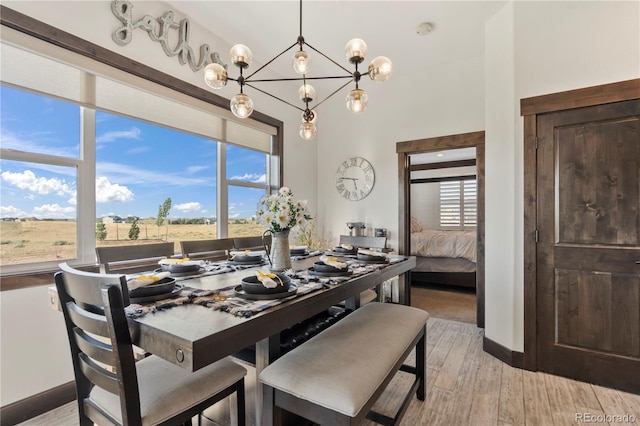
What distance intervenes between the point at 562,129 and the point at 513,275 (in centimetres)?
125

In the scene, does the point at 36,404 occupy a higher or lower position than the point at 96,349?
lower

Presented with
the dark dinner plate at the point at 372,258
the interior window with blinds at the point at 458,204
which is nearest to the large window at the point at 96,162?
the dark dinner plate at the point at 372,258

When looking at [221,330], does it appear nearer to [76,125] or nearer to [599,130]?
[76,125]

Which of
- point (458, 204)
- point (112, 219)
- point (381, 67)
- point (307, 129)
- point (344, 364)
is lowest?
point (344, 364)

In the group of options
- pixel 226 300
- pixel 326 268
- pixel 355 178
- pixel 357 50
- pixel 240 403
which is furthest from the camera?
pixel 355 178

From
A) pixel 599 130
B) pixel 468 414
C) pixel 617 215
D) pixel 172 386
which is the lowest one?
pixel 468 414

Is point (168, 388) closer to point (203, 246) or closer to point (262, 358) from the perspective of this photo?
point (262, 358)

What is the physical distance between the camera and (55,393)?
2.02 m

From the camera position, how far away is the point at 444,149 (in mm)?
3680

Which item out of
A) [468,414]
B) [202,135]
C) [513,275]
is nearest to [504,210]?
[513,275]

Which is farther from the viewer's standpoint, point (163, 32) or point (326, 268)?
point (163, 32)

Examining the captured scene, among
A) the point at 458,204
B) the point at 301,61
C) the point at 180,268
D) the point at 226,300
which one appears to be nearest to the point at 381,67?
the point at 301,61

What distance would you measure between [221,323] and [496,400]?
2.09 meters

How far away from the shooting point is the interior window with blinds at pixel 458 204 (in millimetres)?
7355
